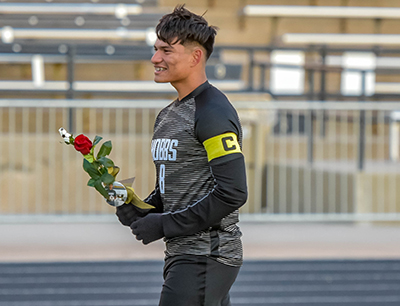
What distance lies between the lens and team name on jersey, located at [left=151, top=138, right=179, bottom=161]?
90.5 inches

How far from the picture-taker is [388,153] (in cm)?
1105

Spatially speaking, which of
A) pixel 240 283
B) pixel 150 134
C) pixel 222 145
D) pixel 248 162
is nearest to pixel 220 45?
pixel 248 162

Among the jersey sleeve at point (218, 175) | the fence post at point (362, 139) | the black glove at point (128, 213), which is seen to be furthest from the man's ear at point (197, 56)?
the fence post at point (362, 139)

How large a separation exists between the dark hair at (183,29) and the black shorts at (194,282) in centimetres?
72

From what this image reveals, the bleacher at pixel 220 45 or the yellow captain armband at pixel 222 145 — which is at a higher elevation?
the bleacher at pixel 220 45

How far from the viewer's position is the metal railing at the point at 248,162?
7.31 m

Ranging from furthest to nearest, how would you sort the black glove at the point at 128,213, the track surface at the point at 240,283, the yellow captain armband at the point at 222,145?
the track surface at the point at 240,283
the black glove at the point at 128,213
the yellow captain armband at the point at 222,145

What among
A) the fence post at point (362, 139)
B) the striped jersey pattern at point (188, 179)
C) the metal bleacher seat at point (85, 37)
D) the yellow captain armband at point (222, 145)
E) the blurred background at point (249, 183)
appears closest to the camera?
the yellow captain armband at point (222, 145)

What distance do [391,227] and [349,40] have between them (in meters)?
8.98

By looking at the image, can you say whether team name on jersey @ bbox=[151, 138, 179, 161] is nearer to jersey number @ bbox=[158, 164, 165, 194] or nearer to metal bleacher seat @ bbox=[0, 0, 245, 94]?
jersey number @ bbox=[158, 164, 165, 194]

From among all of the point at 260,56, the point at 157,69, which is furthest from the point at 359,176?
the point at 260,56

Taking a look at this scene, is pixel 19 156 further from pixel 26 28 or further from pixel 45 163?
pixel 26 28

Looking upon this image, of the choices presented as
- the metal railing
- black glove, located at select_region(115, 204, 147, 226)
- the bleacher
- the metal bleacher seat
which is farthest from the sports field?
the metal bleacher seat

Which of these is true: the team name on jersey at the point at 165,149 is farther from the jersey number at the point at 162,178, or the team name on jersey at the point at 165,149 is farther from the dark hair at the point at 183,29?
the dark hair at the point at 183,29
